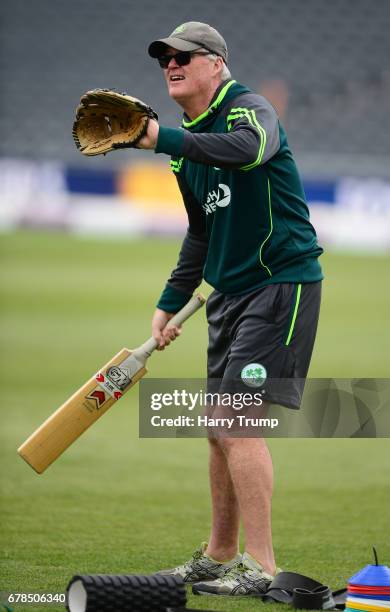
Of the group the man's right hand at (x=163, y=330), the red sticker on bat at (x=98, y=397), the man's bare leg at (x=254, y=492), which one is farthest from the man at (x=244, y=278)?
the red sticker on bat at (x=98, y=397)

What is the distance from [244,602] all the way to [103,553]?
1.07m

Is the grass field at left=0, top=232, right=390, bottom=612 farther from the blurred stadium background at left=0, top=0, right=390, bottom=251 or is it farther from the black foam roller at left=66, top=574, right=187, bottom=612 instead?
the blurred stadium background at left=0, top=0, right=390, bottom=251

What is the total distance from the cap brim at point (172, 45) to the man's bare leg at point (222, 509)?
1566 mm

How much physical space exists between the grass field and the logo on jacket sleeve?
1.53 m

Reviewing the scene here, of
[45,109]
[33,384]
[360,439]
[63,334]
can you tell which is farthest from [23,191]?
[360,439]

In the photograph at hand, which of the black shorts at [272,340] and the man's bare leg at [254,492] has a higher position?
the black shorts at [272,340]

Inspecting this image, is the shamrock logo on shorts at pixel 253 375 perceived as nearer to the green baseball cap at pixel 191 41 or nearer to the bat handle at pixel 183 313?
the bat handle at pixel 183 313

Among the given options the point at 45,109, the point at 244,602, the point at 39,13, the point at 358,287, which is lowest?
the point at 244,602

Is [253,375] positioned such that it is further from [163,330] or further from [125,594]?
[125,594]

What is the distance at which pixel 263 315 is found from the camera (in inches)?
179

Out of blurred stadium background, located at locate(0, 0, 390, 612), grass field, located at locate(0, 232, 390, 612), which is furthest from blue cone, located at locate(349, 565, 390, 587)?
blurred stadium background, located at locate(0, 0, 390, 612)

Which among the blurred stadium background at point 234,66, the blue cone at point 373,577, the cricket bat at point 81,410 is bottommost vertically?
the blue cone at point 373,577

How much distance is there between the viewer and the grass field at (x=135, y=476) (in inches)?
202

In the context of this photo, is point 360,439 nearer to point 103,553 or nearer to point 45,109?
point 103,553
